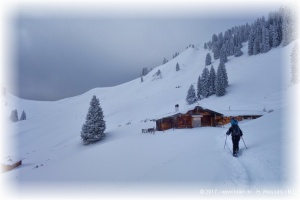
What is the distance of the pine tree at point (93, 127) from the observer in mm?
49303

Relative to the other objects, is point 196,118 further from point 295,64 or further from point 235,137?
point 295,64

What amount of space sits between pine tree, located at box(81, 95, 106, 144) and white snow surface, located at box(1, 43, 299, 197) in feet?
6.18

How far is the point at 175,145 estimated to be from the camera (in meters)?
23.1

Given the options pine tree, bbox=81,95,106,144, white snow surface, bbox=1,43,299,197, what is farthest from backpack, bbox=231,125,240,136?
pine tree, bbox=81,95,106,144

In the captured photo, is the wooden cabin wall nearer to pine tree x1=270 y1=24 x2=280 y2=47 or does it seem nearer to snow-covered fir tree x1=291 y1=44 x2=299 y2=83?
snow-covered fir tree x1=291 y1=44 x2=299 y2=83

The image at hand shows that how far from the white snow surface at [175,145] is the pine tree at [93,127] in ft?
6.18

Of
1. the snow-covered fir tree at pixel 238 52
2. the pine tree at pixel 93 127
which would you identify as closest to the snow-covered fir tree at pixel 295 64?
the pine tree at pixel 93 127

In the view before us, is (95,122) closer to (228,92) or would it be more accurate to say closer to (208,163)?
(208,163)

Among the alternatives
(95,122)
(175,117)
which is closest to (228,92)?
(175,117)

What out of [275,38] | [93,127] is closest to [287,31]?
[275,38]

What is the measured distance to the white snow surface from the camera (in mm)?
10266

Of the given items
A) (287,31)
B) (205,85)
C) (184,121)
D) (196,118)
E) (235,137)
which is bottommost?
(184,121)

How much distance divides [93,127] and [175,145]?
1189 inches

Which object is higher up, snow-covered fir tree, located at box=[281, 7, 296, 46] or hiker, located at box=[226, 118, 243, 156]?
snow-covered fir tree, located at box=[281, 7, 296, 46]
